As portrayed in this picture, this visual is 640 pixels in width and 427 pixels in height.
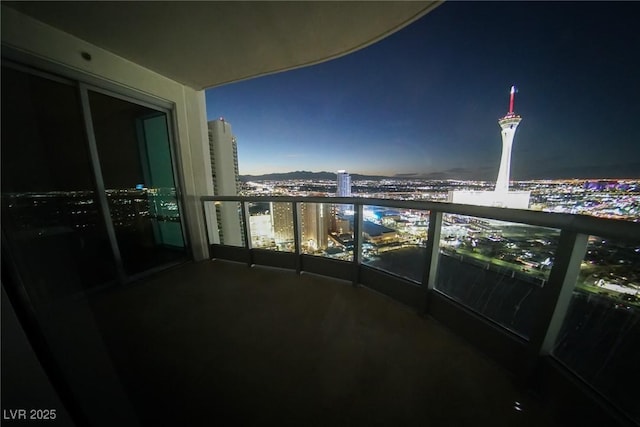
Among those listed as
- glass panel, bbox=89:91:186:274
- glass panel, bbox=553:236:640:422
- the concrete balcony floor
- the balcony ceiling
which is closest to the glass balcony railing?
glass panel, bbox=553:236:640:422

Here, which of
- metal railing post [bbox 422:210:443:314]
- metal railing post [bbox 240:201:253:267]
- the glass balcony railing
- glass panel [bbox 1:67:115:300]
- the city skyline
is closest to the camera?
glass panel [bbox 1:67:115:300]

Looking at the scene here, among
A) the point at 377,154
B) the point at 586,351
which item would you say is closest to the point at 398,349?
the point at 586,351

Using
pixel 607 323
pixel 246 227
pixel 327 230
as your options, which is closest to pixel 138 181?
pixel 246 227

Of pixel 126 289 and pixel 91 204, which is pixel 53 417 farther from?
pixel 91 204

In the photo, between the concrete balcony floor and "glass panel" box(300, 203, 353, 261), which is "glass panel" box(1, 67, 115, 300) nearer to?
the concrete balcony floor

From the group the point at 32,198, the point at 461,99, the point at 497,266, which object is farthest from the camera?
the point at 461,99

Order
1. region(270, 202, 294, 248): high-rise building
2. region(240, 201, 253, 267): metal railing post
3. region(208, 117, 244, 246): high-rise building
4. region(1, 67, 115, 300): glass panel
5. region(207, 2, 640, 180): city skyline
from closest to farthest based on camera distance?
region(1, 67, 115, 300): glass panel < region(270, 202, 294, 248): high-rise building < region(240, 201, 253, 267): metal railing post < region(208, 117, 244, 246): high-rise building < region(207, 2, 640, 180): city skyline

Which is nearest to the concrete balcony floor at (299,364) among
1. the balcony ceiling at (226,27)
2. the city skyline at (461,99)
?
the balcony ceiling at (226,27)

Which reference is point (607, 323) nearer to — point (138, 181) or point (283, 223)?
point (283, 223)
